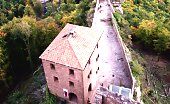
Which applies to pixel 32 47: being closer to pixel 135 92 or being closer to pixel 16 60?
pixel 16 60

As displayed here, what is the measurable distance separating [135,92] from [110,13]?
697 inches

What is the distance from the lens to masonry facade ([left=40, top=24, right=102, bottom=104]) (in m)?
25.8

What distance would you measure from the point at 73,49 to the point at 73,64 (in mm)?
1777

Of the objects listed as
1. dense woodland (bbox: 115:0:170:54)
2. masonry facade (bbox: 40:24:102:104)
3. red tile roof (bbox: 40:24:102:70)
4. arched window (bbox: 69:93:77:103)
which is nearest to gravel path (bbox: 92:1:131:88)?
masonry facade (bbox: 40:24:102:104)

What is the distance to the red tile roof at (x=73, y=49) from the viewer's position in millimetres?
25719

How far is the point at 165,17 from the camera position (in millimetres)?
53500

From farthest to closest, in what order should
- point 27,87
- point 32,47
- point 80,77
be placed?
point 32,47 < point 27,87 < point 80,77

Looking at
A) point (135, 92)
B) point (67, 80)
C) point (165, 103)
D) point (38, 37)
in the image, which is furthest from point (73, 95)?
point (38, 37)

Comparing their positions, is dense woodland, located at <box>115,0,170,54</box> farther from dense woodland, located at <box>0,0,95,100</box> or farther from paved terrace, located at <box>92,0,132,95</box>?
dense woodland, located at <box>0,0,95,100</box>

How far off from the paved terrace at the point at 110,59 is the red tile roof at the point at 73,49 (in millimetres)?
4875

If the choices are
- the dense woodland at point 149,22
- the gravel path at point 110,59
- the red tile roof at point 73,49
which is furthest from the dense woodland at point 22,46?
the red tile roof at point 73,49

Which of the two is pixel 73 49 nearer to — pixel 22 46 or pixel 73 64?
pixel 73 64

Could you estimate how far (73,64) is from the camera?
25344 millimetres

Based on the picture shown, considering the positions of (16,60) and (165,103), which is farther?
(16,60)
